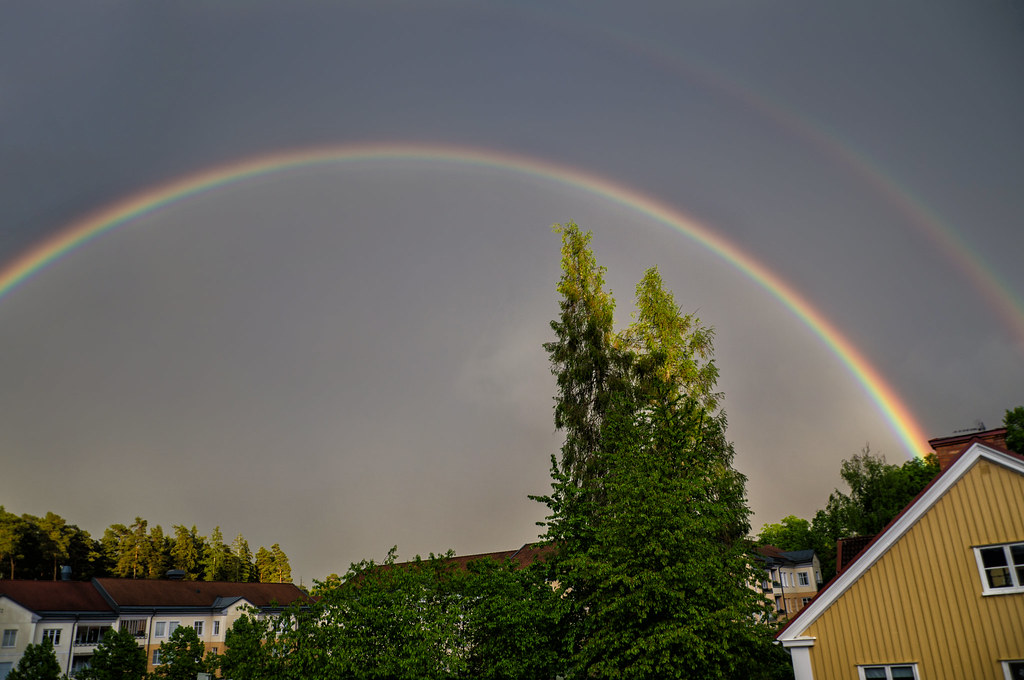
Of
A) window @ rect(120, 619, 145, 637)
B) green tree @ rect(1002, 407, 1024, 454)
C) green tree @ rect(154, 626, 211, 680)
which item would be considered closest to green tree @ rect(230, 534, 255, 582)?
window @ rect(120, 619, 145, 637)

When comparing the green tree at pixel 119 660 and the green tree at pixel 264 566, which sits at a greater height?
the green tree at pixel 264 566

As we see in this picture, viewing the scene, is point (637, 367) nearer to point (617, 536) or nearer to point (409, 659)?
point (617, 536)

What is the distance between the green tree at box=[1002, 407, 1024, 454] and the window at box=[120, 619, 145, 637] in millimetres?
81153

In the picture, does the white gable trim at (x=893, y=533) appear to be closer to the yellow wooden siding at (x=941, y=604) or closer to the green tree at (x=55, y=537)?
the yellow wooden siding at (x=941, y=604)

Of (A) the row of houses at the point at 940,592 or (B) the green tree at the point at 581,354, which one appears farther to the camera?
(B) the green tree at the point at 581,354

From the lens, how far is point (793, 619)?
695 inches

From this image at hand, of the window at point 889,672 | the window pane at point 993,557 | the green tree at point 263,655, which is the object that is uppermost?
the window pane at point 993,557

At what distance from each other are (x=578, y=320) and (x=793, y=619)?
2137 cm

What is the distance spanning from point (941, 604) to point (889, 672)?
202 centimetres

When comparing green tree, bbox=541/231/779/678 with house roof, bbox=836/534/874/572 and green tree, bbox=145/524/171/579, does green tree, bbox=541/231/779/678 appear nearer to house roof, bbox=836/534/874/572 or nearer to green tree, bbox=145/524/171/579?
house roof, bbox=836/534/874/572

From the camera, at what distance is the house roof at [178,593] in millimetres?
70750

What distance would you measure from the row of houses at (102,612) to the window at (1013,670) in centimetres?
5470

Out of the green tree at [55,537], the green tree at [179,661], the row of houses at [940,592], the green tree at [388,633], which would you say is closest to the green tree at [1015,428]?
the row of houses at [940,592]

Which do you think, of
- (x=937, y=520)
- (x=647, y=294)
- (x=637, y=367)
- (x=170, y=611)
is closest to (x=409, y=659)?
(x=937, y=520)
